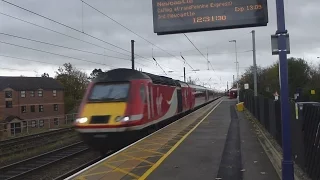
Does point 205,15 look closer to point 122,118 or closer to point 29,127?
point 122,118

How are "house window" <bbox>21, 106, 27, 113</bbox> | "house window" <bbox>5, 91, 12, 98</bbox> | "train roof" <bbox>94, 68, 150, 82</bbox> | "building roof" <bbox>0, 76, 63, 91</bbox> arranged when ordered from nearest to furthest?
"train roof" <bbox>94, 68, 150, 82</bbox> → "house window" <bbox>5, 91, 12, 98</bbox> → "house window" <bbox>21, 106, 27, 113</bbox> → "building roof" <bbox>0, 76, 63, 91</bbox>

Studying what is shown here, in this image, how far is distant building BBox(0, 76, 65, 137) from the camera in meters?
58.0

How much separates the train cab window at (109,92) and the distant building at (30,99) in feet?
143

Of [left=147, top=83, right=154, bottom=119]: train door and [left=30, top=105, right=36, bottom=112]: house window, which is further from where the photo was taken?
[left=30, top=105, right=36, bottom=112]: house window

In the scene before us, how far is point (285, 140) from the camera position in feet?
21.5

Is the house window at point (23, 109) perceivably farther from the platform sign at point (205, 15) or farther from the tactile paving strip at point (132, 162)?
the platform sign at point (205, 15)

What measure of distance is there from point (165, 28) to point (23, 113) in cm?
5282

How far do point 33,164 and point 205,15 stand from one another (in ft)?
28.7

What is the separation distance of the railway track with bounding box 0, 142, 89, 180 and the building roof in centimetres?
4724

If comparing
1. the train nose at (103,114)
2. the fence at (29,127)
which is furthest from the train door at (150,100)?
the fence at (29,127)

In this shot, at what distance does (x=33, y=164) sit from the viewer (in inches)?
555

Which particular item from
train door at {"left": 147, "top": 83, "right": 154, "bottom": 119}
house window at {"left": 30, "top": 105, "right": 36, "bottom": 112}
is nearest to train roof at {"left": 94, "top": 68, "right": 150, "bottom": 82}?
train door at {"left": 147, "top": 83, "right": 154, "bottom": 119}

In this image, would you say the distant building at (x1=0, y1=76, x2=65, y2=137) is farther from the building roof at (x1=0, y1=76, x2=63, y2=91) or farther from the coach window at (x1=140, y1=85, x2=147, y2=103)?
the coach window at (x1=140, y1=85, x2=147, y2=103)

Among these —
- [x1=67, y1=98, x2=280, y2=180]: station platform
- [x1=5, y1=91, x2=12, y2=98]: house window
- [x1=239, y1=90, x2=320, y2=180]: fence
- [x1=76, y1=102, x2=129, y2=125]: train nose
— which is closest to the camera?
[x1=239, y1=90, x2=320, y2=180]: fence
